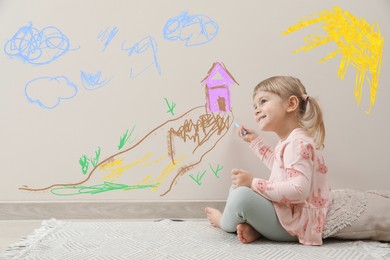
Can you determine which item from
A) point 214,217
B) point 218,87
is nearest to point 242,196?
point 214,217

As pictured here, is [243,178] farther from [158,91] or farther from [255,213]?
[158,91]

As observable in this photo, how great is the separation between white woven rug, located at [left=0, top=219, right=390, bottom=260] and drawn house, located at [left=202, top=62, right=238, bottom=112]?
1.37ft

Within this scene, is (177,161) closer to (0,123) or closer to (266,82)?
(266,82)

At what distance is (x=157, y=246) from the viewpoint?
3.53ft

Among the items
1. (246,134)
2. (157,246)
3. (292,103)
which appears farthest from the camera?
(246,134)

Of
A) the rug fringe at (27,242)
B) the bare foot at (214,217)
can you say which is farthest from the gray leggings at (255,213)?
the rug fringe at (27,242)

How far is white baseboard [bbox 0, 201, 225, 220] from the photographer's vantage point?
4.73 feet

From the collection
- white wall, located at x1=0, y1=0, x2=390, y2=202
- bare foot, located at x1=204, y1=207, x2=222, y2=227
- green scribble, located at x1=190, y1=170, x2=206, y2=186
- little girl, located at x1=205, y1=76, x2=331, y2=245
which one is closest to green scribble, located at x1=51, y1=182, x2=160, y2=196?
white wall, located at x1=0, y1=0, x2=390, y2=202

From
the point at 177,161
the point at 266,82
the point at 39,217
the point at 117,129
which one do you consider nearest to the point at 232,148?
the point at 177,161

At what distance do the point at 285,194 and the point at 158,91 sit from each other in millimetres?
585

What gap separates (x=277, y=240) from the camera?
116 centimetres

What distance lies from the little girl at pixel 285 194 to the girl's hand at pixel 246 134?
0.58 ft

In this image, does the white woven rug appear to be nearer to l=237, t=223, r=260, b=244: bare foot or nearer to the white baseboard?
l=237, t=223, r=260, b=244: bare foot

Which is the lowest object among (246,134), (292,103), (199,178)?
(199,178)
